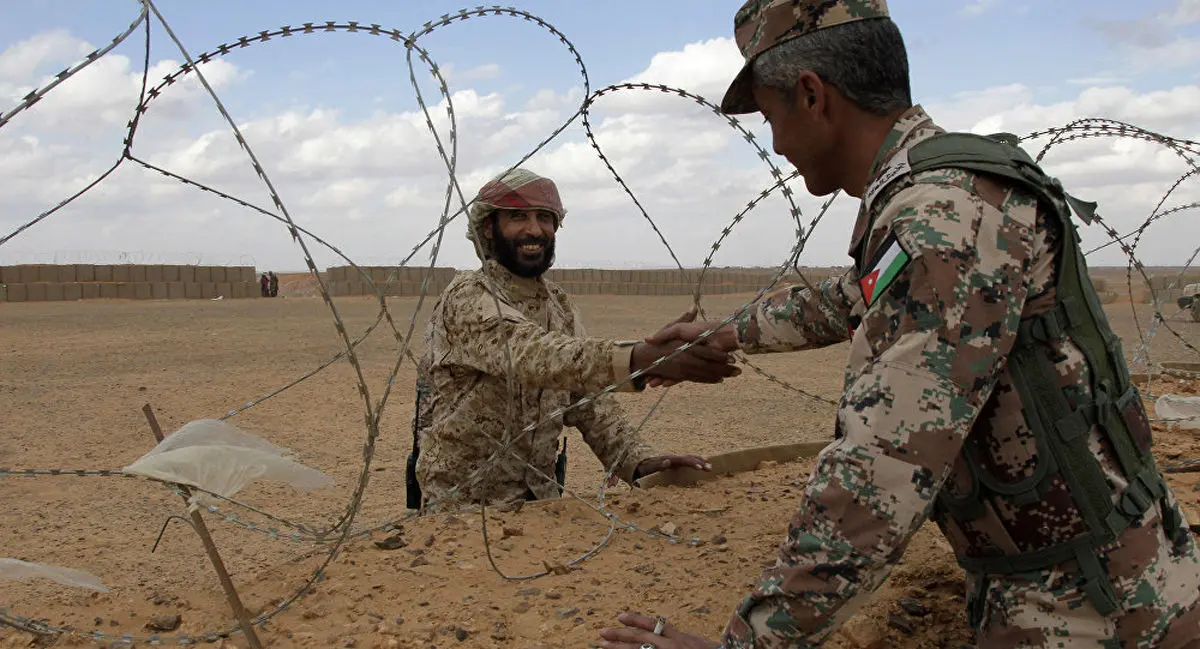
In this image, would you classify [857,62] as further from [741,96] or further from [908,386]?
[908,386]

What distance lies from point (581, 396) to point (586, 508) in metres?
0.61

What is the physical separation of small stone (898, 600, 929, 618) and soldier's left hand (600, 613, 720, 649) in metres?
1.10

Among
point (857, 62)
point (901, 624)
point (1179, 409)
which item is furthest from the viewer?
point (1179, 409)

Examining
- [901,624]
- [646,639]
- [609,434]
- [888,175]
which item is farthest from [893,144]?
[609,434]

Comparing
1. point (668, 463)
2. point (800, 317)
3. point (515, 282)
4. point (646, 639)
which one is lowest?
point (668, 463)

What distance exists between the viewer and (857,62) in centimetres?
167

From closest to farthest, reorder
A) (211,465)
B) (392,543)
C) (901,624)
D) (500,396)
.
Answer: (901,624), (211,465), (392,543), (500,396)

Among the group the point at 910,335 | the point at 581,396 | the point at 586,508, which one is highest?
the point at 910,335

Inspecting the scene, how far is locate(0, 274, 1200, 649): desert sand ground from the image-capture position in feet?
9.31

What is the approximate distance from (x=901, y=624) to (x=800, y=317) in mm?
889

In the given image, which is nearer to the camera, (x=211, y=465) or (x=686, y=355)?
(x=211, y=465)

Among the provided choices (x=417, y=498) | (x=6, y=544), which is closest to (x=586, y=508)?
(x=417, y=498)

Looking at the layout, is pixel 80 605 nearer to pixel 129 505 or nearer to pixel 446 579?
pixel 446 579

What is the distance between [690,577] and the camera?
10.4 ft
